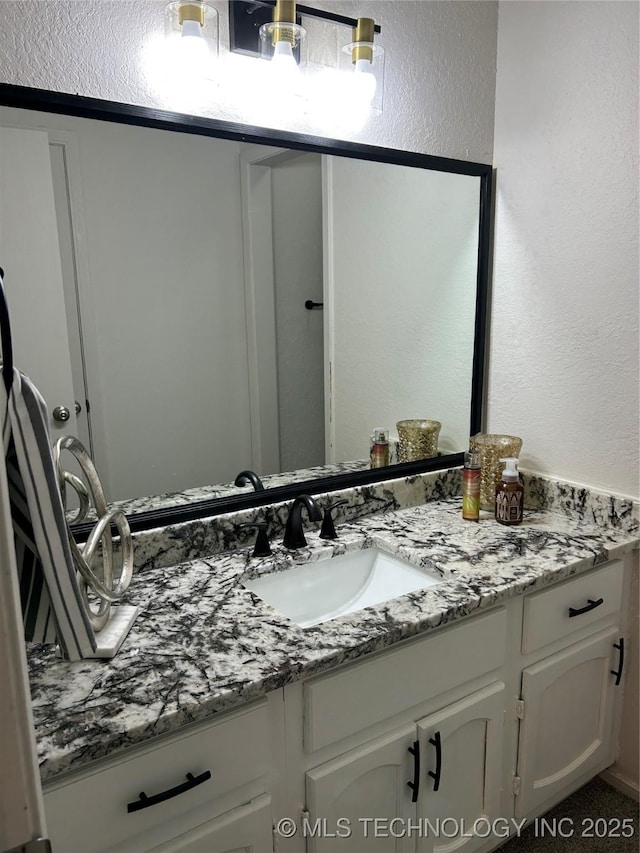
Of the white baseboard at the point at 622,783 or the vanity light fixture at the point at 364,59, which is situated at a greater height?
the vanity light fixture at the point at 364,59

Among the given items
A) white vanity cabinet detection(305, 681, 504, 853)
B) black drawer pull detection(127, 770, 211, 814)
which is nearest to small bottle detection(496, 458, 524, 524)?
white vanity cabinet detection(305, 681, 504, 853)

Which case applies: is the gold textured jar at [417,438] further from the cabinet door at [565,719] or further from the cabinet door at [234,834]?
the cabinet door at [234,834]

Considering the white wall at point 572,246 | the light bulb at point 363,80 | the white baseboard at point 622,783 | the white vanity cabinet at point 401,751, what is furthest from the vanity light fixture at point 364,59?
the white baseboard at point 622,783

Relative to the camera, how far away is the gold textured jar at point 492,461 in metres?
1.79

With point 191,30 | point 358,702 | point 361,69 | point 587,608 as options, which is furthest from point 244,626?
point 361,69

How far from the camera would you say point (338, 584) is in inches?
59.4

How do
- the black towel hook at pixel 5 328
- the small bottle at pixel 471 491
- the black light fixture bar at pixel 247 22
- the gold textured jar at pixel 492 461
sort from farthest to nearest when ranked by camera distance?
the gold textured jar at pixel 492 461 < the small bottle at pixel 471 491 < the black light fixture bar at pixel 247 22 < the black towel hook at pixel 5 328

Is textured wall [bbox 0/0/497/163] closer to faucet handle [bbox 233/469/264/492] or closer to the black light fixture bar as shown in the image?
the black light fixture bar

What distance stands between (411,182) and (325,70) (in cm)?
39

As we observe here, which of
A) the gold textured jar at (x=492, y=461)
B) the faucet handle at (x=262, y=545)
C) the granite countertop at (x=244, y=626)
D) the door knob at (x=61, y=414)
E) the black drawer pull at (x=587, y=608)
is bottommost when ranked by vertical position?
the black drawer pull at (x=587, y=608)

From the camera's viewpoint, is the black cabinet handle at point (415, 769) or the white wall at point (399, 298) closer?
the black cabinet handle at point (415, 769)

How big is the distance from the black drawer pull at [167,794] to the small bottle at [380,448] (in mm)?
1001

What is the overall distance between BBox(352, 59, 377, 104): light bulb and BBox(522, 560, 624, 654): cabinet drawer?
1.26 metres

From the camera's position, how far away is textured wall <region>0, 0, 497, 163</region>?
3.76 feet
